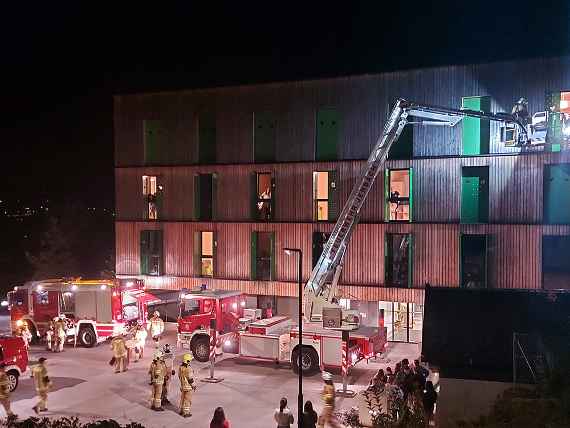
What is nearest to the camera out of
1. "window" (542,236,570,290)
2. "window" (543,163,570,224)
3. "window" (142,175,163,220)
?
"window" (543,163,570,224)

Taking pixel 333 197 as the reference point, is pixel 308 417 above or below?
below

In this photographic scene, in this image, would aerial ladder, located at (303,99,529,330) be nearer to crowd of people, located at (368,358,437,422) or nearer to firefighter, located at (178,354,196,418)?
crowd of people, located at (368,358,437,422)

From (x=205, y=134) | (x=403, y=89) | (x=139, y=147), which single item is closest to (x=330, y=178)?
(x=403, y=89)

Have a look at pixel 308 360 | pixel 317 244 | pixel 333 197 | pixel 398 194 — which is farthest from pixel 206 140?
pixel 308 360

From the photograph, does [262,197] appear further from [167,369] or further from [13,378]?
[13,378]

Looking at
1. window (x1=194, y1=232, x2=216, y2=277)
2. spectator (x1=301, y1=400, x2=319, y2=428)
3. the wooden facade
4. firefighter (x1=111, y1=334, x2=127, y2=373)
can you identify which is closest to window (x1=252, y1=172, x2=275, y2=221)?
the wooden facade

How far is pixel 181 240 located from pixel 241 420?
15970 mm

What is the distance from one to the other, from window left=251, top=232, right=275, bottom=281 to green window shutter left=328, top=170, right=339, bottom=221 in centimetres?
299

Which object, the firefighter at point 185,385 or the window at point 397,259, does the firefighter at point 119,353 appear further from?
the window at point 397,259

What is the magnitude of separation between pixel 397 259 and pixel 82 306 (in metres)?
12.4

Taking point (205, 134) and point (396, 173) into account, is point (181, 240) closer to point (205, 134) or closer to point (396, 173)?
point (205, 134)

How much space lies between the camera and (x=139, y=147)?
3123 centimetres

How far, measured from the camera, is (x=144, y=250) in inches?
1225

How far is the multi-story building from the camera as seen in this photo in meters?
24.1
